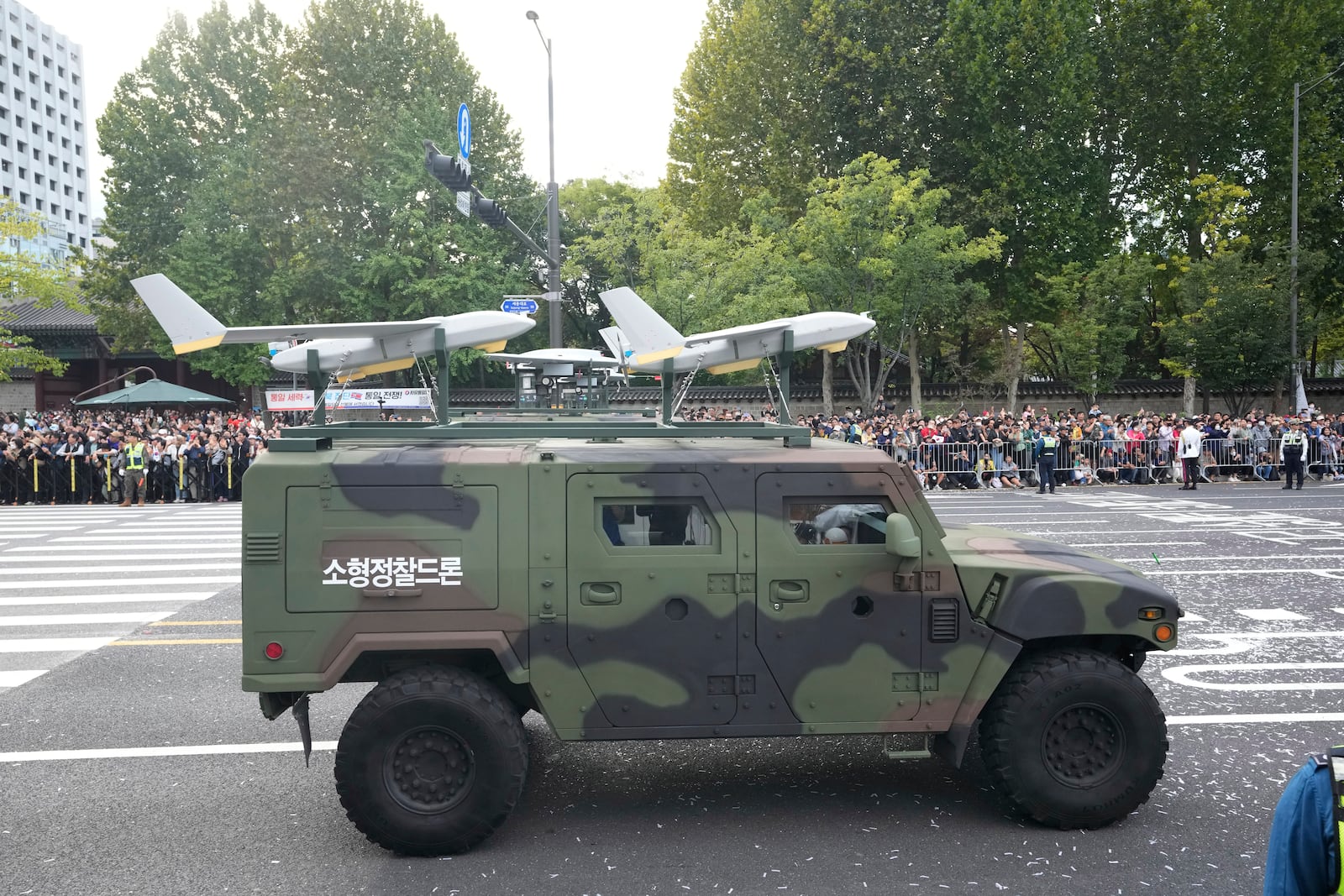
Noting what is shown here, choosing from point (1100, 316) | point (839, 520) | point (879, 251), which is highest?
point (879, 251)

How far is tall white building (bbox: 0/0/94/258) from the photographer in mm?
101938

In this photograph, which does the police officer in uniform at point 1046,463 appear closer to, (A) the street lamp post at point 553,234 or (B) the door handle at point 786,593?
(A) the street lamp post at point 553,234

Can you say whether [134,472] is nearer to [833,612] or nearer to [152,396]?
[152,396]

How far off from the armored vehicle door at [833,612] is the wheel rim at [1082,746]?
78 cm

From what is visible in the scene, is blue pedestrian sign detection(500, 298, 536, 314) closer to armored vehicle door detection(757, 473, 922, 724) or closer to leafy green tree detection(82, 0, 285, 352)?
armored vehicle door detection(757, 473, 922, 724)

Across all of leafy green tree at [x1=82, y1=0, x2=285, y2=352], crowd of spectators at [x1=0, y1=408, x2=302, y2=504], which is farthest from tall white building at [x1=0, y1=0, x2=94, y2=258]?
crowd of spectators at [x1=0, y1=408, x2=302, y2=504]

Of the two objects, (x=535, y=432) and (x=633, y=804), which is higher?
(x=535, y=432)

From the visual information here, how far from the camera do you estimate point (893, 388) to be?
42719 millimetres

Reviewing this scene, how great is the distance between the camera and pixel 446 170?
15.9 meters

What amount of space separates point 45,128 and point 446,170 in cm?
11760

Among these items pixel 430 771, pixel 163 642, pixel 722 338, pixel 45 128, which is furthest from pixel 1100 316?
pixel 45 128

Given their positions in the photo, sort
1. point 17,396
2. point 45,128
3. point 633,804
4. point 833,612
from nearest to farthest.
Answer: point 833,612, point 633,804, point 17,396, point 45,128

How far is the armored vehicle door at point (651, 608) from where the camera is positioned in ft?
18.2

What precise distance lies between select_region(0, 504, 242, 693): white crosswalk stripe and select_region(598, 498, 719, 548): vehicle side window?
20.7 feet
